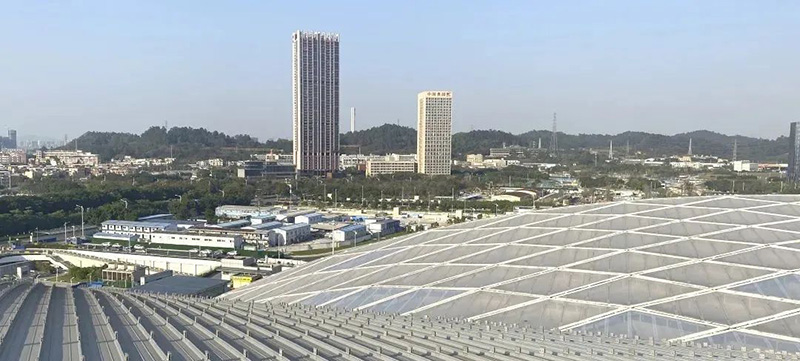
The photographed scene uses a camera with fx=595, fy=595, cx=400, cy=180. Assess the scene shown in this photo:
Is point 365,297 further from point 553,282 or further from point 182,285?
point 182,285

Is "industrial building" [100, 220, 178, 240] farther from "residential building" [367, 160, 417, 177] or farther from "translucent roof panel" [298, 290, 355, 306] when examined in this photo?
"residential building" [367, 160, 417, 177]

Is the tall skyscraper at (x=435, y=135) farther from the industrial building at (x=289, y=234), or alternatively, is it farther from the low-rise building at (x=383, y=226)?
the industrial building at (x=289, y=234)

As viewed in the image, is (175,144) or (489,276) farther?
(175,144)

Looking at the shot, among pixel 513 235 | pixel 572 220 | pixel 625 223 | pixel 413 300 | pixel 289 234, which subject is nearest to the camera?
pixel 413 300

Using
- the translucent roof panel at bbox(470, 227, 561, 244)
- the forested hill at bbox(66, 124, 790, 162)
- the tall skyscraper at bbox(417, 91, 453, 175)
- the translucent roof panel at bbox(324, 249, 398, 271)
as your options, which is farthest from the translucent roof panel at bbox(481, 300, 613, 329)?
the forested hill at bbox(66, 124, 790, 162)

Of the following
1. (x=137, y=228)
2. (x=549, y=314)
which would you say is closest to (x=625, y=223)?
(x=549, y=314)

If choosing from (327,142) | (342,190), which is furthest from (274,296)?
(327,142)

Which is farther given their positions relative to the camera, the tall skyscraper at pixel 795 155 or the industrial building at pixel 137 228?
the tall skyscraper at pixel 795 155

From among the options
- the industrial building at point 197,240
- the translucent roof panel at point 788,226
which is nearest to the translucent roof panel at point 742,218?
the translucent roof panel at point 788,226
